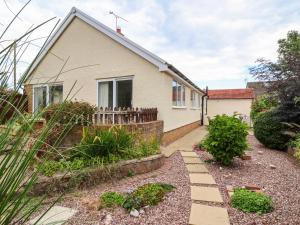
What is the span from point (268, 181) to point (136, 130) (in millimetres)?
3772

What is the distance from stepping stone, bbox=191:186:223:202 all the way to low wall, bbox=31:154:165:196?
153 cm

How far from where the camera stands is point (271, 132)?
34.3 ft

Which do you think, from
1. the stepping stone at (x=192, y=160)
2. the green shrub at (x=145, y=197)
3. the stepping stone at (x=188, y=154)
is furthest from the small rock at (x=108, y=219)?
the stepping stone at (x=188, y=154)

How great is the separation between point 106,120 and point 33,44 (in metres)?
7.97

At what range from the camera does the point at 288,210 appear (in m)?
4.28

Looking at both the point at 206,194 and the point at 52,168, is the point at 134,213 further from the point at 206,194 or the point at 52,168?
the point at 52,168

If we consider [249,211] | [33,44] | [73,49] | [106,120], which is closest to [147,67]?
[106,120]

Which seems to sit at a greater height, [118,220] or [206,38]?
[206,38]

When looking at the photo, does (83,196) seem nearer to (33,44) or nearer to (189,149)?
(33,44)

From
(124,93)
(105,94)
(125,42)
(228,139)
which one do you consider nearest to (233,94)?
(124,93)

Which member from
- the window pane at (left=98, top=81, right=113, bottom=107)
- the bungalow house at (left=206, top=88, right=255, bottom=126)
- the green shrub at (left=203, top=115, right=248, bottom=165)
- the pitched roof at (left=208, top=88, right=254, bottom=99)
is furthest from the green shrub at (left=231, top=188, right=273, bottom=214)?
the pitched roof at (left=208, top=88, right=254, bottom=99)

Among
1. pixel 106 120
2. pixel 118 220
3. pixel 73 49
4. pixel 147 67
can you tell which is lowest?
pixel 118 220

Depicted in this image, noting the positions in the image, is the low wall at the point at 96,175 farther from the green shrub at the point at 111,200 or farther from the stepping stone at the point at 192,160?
the stepping stone at the point at 192,160

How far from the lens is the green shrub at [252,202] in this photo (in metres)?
4.26
